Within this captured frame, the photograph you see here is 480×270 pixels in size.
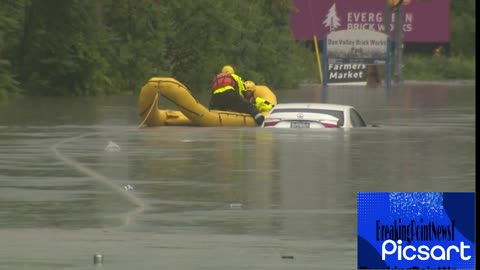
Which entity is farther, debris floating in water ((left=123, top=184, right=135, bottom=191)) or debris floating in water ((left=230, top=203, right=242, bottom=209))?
debris floating in water ((left=123, top=184, right=135, bottom=191))

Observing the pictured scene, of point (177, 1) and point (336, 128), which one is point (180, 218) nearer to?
point (336, 128)

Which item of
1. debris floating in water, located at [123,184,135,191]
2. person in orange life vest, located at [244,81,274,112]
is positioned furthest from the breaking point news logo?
person in orange life vest, located at [244,81,274,112]

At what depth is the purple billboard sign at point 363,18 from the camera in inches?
4097

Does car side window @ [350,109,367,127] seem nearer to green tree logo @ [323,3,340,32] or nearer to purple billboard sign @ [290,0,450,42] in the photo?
purple billboard sign @ [290,0,450,42]

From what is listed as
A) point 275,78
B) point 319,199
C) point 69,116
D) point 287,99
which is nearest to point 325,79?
point 275,78

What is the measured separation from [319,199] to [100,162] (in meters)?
6.90

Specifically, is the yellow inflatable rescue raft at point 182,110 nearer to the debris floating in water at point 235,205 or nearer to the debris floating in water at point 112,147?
the debris floating in water at point 112,147

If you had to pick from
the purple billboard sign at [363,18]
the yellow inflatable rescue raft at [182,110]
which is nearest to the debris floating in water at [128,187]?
the yellow inflatable rescue raft at [182,110]

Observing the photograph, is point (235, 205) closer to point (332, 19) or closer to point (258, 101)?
point (258, 101)

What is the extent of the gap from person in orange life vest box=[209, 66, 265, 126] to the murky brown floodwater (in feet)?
5.13

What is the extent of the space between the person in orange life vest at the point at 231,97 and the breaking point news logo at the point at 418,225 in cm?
2953

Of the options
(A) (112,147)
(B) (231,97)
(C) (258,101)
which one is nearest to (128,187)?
(A) (112,147)

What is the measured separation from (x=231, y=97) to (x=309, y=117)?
307 cm

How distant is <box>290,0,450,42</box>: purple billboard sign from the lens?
4097 inches
